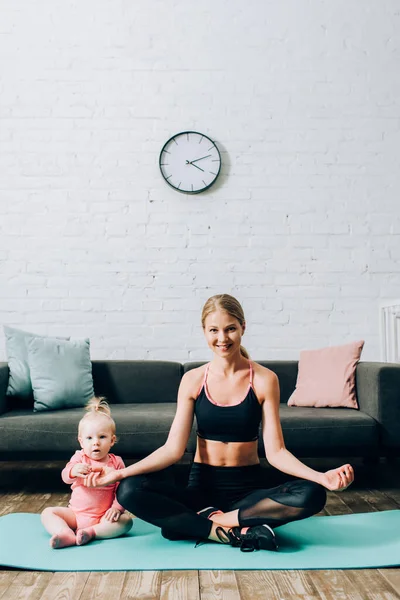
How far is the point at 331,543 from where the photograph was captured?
2.04 metres

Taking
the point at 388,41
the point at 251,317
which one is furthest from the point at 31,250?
the point at 388,41

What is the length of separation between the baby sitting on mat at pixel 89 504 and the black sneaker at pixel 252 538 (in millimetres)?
379

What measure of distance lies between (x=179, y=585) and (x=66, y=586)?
30cm

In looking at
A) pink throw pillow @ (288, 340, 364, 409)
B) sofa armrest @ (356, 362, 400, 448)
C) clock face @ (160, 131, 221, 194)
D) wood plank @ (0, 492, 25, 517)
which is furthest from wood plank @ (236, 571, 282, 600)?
clock face @ (160, 131, 221, 194)

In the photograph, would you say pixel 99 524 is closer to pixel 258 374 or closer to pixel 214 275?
pixel 258 374

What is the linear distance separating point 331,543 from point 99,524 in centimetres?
75

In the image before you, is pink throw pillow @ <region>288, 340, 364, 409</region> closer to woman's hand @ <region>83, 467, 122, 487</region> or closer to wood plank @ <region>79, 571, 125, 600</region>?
woman's hand @ <region>83, 467, 122, 487</region>

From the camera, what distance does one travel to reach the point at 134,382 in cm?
353

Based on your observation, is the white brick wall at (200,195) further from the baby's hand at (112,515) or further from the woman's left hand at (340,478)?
the woman's left hand at (340,478)

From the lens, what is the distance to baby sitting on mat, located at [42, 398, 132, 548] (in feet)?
6.82

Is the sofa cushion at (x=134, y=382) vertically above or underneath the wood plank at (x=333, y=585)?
above

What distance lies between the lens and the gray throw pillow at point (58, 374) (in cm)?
315

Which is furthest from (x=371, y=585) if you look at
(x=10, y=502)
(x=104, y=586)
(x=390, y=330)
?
(x=390, y=330)

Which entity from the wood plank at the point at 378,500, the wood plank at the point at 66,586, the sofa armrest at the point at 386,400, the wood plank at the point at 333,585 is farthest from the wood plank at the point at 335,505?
the wood plank at the point at 66,586
